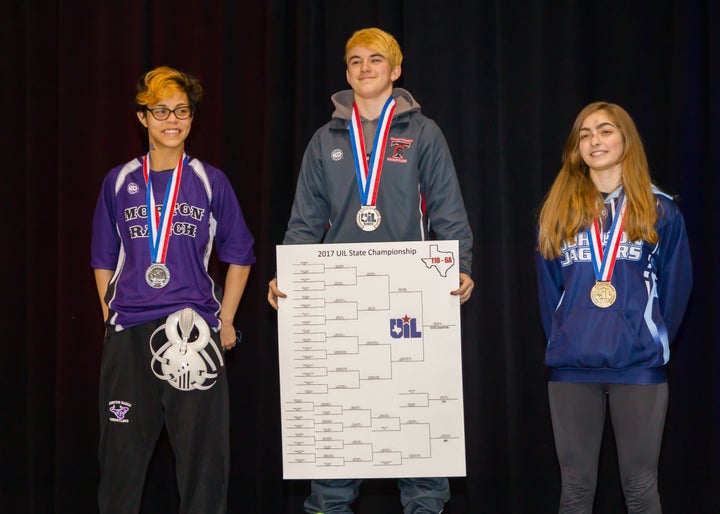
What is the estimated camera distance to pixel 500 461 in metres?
4.16

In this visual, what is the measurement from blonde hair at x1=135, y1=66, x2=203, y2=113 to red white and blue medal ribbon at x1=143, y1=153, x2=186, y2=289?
35 centimetres

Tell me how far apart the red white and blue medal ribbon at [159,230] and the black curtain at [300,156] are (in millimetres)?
965

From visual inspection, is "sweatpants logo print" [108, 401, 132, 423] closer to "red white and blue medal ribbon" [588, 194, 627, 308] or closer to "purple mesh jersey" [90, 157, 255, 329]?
"purple mesh jersey" [90, 157, 255, 329]

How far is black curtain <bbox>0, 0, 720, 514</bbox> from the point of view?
4020 mm

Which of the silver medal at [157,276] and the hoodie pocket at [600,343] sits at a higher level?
the silver medal at [157,276]

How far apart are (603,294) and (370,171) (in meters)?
1.06

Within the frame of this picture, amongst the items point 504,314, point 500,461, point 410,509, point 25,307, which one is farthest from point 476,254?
point 25,307

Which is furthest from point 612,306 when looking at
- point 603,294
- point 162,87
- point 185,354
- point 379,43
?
point 162,87

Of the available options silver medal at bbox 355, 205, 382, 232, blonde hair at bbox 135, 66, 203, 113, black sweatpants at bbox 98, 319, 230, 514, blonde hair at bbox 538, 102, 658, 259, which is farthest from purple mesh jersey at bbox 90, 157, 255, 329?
blonde hair at bbox 538, 102, 658, 259

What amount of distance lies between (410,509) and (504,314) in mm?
1301

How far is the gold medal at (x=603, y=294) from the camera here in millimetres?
3037

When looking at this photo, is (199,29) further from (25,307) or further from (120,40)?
(25,307)

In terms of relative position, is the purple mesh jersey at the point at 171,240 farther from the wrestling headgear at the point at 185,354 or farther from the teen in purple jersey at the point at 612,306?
the teen in purple jersey at the point at 612,306

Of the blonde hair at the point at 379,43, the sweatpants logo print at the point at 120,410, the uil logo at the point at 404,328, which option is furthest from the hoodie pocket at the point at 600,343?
the sweatpants logo print at the point at 120,410
